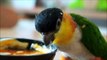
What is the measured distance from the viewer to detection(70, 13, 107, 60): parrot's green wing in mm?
616

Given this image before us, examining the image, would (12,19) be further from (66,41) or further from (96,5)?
(96,5)

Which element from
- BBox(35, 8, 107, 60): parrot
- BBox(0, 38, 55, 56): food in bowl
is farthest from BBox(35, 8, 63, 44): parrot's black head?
BBox(0, 38, 55, 56): food in bowl

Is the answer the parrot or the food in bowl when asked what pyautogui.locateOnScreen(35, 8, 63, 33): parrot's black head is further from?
the food in bowl

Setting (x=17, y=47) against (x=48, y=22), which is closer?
(x=48, y=22)

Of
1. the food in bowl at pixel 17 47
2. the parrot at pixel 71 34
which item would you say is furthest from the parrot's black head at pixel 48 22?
the food in bowl at pixel 17 47

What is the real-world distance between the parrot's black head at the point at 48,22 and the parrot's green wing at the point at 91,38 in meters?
0.08

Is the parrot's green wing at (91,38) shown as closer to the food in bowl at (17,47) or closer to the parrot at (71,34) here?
the parrot at (71,34)

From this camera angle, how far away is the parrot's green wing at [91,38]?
0.62 metres

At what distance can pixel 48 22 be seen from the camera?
53 centimetres

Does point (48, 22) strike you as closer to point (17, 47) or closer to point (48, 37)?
point (48, 37)

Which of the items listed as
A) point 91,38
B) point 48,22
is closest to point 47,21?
point 48,22

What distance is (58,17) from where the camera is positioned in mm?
545

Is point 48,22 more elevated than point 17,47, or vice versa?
point 48,22

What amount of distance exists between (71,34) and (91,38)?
58 mm
